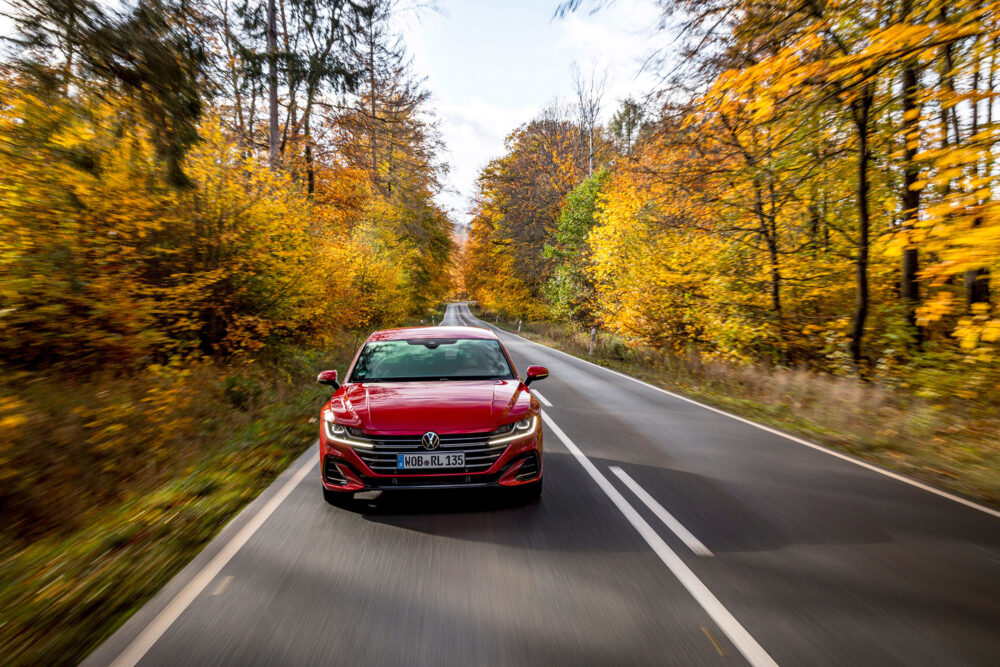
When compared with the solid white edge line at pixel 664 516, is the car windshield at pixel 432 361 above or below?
above

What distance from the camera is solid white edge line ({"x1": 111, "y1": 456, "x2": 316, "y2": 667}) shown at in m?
2.54

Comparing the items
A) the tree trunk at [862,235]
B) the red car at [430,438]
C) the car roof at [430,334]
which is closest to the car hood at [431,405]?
the red car at [430,438]

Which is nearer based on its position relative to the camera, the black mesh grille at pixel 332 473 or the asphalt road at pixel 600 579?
the asphalt road at pixel 600 579

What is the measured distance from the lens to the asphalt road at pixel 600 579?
256cm

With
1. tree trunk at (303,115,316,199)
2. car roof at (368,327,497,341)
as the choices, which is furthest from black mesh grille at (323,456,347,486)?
tree trunk at (303,115,316,199)

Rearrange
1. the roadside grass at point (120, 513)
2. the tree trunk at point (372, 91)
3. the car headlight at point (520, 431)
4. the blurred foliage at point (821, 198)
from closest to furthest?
the roadside grass at point (120, 513), the car headlight at point (520, 431), the blurred foliage at point (821, 198), the tree trunk at point (372, 91)

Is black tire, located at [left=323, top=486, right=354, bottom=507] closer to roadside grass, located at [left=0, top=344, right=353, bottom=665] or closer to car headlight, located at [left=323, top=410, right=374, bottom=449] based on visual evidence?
car headlight, located at [left=323, top=410, right=374, bottom=449]

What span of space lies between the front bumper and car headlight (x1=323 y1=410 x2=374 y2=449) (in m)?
0.04

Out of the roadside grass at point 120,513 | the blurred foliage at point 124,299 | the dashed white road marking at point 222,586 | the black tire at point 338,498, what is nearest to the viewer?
the roadside grass at point 120,513

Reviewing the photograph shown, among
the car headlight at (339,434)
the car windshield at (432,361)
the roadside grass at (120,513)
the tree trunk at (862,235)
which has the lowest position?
the roadside grass at (120,513)

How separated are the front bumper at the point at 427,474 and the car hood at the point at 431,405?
0.81 feet

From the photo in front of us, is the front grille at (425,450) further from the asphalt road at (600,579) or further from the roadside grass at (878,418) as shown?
the roadside grass at (878,418)

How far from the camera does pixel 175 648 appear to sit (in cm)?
255

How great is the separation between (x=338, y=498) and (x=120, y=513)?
6.49ft
